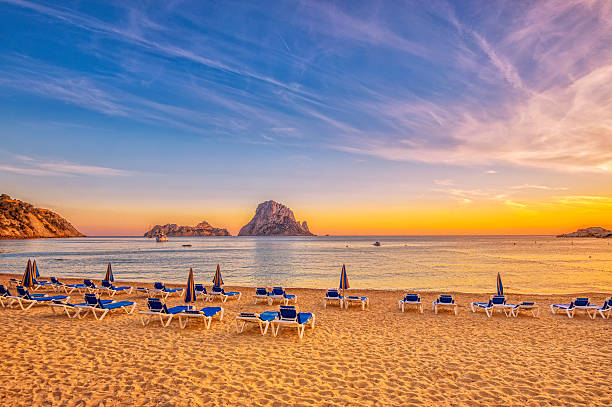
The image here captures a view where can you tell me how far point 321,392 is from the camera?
510 centimetres

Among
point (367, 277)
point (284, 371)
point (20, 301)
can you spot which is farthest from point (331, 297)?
point (367, 277)

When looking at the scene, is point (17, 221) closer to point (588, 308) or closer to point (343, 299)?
point (343, 299)

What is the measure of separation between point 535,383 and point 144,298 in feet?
47.4

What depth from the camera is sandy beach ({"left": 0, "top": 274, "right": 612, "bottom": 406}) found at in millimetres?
4945

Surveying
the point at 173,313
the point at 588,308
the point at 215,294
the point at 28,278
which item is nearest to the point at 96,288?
the point at 28,278

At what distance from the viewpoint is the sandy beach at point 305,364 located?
195 inches

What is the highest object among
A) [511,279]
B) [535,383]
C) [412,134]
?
[412,134]

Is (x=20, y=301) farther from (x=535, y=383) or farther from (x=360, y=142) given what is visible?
(x=360, y=142)

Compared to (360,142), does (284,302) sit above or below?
below

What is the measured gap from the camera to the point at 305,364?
631 cm

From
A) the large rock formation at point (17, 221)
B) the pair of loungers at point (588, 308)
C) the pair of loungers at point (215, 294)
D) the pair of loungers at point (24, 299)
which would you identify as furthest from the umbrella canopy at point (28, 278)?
the large rock formation at point (17, 221)

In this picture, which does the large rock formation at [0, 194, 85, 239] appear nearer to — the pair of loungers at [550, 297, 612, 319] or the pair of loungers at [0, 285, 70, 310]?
the pair of loungers at [0, 285, 70, 310]

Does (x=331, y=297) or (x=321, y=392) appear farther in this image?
(x=331, y=297)

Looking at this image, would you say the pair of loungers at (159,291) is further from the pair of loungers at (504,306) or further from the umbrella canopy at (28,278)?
the pair of loungers at (504,306)
